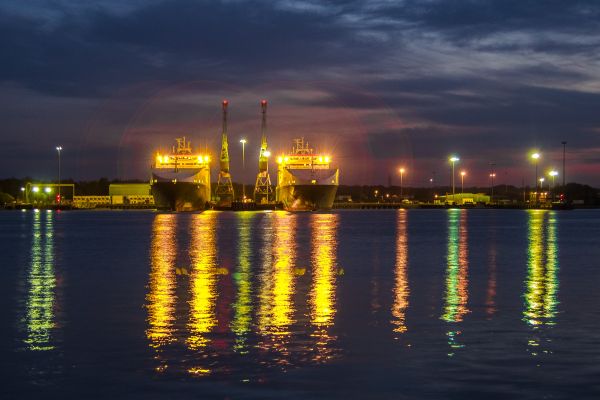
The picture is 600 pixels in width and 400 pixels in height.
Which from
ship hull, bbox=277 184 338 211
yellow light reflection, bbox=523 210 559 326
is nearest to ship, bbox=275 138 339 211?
ship hull, bbox=277 184 338 211

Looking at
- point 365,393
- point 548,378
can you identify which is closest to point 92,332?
point 365,393

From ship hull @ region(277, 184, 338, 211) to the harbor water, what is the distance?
142502mm

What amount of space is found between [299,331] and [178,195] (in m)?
164

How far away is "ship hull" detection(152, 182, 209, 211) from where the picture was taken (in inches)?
7052

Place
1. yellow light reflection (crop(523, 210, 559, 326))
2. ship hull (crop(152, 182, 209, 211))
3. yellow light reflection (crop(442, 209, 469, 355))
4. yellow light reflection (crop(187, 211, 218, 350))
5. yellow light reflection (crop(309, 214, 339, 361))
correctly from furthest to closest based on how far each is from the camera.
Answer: ship hull (crop(152, 182, 209, 211))
yellow light reflection (crop(523, 210, 559, 326))
yellow light reflection (crop(442, 209, 469, 355))
yellow light reflection (crop(187, 211, 218, 350))
yellow light reflection (crop(309, 214, 339, 361))

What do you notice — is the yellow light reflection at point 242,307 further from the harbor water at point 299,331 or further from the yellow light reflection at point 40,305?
the yellow light reflection at point 40,305

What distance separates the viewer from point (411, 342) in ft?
61.5

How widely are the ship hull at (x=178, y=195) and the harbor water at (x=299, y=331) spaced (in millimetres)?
138964

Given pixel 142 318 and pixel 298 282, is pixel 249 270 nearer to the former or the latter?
pixel 298 282

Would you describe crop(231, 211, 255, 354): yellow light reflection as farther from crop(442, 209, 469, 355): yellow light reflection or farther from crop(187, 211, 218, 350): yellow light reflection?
crop(442, 209, 469, 355): yellow light reflection

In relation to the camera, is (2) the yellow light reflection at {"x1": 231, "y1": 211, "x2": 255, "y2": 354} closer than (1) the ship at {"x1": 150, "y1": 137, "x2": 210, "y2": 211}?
Yes

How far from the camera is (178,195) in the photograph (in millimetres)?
181750

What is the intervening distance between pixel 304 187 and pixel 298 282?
151 m

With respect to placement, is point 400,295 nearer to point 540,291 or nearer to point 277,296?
point 277,296
